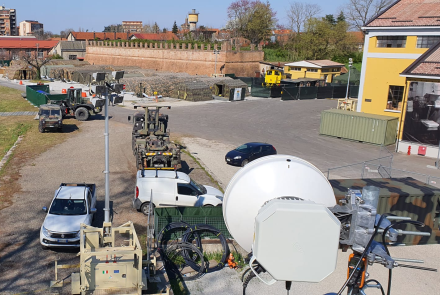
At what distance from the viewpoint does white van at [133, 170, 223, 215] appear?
601 inches

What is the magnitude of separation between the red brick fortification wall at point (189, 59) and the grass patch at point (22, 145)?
33.6 metres

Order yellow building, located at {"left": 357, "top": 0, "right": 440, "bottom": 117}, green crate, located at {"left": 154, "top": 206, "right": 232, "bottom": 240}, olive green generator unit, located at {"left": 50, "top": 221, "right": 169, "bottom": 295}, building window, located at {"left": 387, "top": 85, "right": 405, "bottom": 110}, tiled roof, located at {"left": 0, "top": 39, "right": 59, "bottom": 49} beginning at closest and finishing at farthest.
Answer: olive green generator unit, located at {"left": 50, "top": 221, "right": 169, "bottom": 295}, green crate, located at {"left": 154, "top": 206, "right": 232, "bottom": 240}, yellow building, located at {"left": 357, "top": 0, "right": 440, "bottom": 117}, building window, located at {"left": 387, "top": 85, "right": 405, "bottom": 110}, tiled roof, located at {"left": 0, "top": 39, "right": 59, "bottom": 49}

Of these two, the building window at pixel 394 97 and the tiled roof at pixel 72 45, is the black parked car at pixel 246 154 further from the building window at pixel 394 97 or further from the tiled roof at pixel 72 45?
the tiled roof at pixel 72 45

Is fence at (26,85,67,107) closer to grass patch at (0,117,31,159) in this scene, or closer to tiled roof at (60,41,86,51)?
grass patch at (0,117,31,159)

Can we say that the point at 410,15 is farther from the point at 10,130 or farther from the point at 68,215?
the point at 10,130

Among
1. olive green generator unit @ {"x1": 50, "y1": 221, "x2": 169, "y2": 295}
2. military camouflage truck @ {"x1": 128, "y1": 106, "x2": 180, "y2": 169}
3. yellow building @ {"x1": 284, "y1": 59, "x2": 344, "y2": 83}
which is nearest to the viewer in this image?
olive green generator unit @ {"x1": 50, "y1": 221, "x2": 169, "y2": 295}

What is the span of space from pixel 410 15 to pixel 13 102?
3540cm

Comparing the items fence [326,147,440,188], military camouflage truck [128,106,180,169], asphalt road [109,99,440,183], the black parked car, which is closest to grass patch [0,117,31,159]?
asphalt road [109,99,440,183]

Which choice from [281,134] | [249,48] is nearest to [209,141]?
[281,134]

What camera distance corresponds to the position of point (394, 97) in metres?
31.2

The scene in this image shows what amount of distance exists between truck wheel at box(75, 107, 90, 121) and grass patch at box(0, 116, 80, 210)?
0.43m

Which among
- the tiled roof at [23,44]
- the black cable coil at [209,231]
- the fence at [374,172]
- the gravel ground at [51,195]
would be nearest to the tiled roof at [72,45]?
the tiled roof at [23,44]

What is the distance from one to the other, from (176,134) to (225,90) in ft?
64.0

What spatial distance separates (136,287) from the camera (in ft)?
31.5
